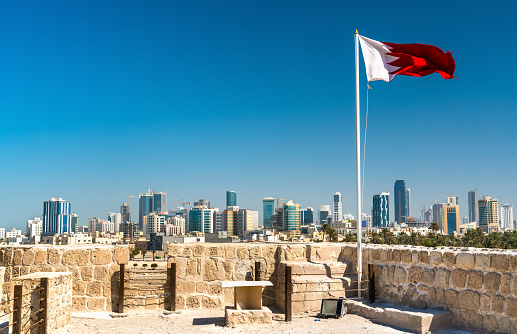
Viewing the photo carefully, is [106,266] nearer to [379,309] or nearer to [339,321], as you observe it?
[339,321]

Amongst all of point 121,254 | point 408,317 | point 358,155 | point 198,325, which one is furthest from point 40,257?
point 408,317

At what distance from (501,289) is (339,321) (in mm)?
2665

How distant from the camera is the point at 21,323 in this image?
656 cm

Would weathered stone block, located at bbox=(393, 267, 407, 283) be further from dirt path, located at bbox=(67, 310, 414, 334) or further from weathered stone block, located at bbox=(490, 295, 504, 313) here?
weathered stone block, located at bbox=(490, 295, 504, 313)

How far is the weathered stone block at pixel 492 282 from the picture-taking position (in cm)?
734

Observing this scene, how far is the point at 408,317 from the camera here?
7.69m

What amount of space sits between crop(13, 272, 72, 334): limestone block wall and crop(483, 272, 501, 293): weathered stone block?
662cm

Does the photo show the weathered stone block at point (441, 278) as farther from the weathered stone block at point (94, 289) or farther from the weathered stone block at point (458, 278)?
the weathered stone block at point (94, 289)

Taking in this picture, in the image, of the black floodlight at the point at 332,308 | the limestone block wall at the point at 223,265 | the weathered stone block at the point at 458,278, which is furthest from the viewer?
the limestone block wall at the point at 223,265

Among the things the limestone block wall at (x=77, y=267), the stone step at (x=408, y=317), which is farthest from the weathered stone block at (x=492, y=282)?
the limestone block wall at (x=77, y=267)

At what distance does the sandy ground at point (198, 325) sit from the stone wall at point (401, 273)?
0.57 m

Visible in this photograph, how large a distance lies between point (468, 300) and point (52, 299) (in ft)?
21.3

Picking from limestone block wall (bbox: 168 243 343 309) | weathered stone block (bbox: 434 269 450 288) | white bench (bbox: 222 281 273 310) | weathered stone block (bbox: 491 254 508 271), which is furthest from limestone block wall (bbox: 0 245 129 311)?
weathered stone block (bbox: 491 254 508 271)

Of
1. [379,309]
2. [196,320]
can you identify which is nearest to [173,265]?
[196,320]
